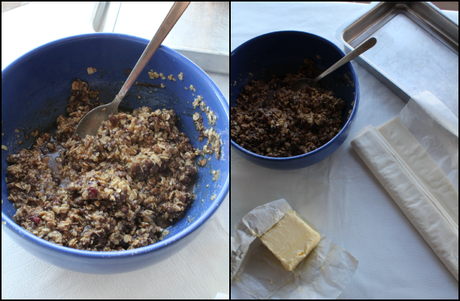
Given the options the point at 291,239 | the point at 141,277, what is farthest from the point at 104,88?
the point at 291,239

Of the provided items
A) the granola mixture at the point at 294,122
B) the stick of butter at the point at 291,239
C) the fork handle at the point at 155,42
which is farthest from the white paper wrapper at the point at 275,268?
the fork handle at the point at 155,42

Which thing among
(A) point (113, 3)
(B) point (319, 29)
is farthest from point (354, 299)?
(A) point (113, 3)

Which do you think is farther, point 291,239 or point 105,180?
point 105,180

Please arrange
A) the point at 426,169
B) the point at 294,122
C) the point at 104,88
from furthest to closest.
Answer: the point at 104,88 → the point at 294,122 → the point at 426,169

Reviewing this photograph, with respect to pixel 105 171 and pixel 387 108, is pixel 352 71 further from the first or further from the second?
pixel 105 171

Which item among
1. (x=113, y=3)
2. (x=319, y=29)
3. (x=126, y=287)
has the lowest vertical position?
(x=126, y=287)

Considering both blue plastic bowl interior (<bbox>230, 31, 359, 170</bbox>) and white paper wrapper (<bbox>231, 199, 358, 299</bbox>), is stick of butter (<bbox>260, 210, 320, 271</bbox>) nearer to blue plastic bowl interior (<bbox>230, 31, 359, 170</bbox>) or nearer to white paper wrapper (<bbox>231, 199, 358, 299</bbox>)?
white paper wrapper (<bbox>231, 199, 358, 299</bbox>)

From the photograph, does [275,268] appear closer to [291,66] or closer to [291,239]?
[291,239]
